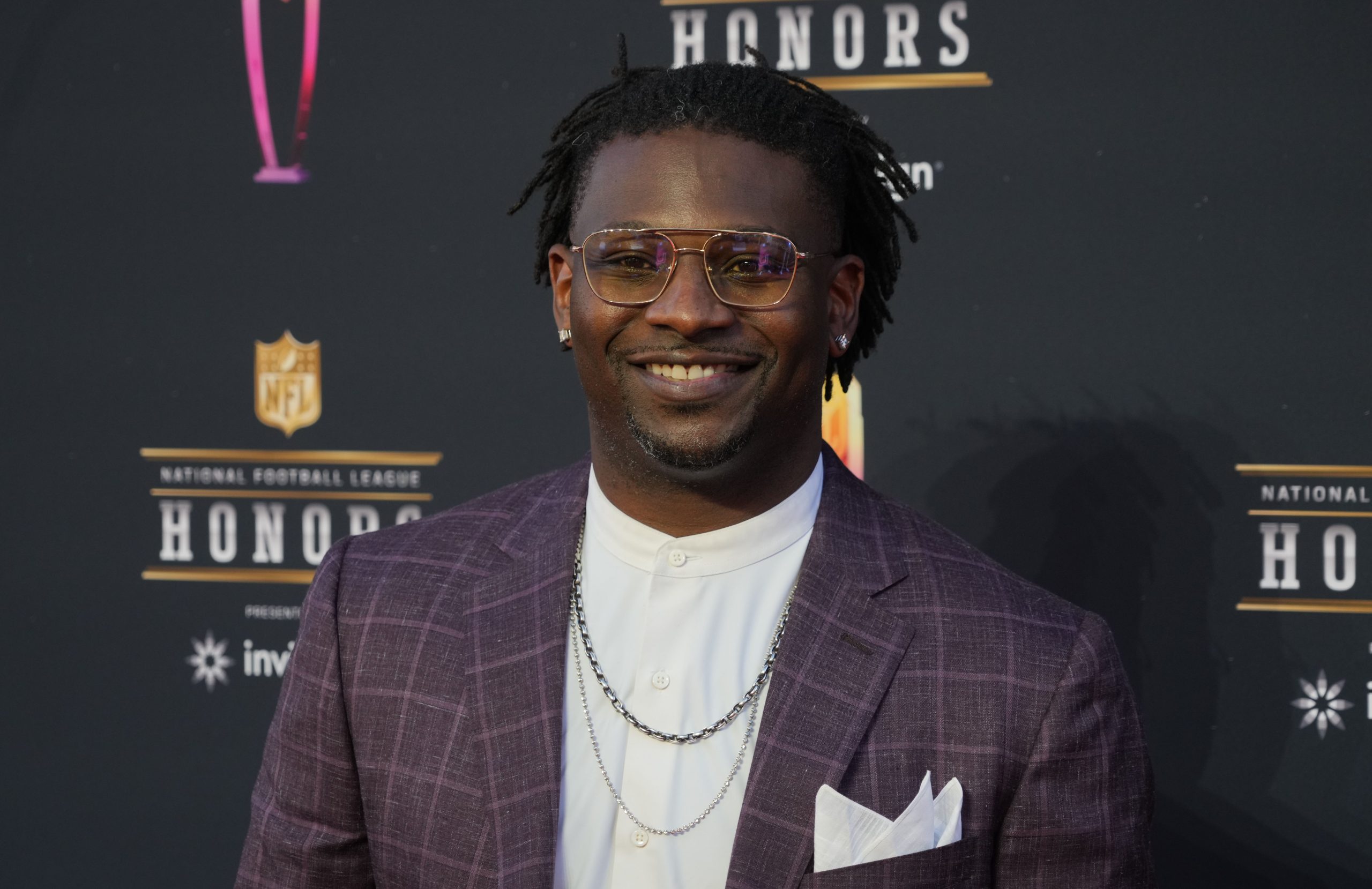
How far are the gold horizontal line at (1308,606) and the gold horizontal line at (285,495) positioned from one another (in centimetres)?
128

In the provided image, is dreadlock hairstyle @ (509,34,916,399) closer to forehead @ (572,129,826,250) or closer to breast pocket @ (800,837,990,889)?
forehead @ (572,129,826,250)

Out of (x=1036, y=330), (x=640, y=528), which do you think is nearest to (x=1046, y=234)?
(x=1036, y=330)

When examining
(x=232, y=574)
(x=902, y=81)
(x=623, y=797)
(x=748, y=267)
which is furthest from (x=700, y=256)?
(x=232, y=574)

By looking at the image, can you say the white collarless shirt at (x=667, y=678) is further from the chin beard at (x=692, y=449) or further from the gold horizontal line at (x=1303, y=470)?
the gold horizontal line at (x=1303, y=470)

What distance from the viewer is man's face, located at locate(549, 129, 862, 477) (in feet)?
4.12

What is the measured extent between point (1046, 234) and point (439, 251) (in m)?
0.96

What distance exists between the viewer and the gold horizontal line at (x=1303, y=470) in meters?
1.92

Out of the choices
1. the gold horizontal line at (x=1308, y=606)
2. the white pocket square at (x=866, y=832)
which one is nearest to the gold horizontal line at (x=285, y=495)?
the white pocket square at (x=866, y=832)

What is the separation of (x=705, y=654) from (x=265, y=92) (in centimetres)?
142

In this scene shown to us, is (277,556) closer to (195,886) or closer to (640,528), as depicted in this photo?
(195,886)

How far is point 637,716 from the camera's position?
1.31 m

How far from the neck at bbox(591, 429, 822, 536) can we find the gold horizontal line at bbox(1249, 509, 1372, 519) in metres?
0.89

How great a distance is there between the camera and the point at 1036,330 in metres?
2.01

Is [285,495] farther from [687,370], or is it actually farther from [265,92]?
[687,370]
